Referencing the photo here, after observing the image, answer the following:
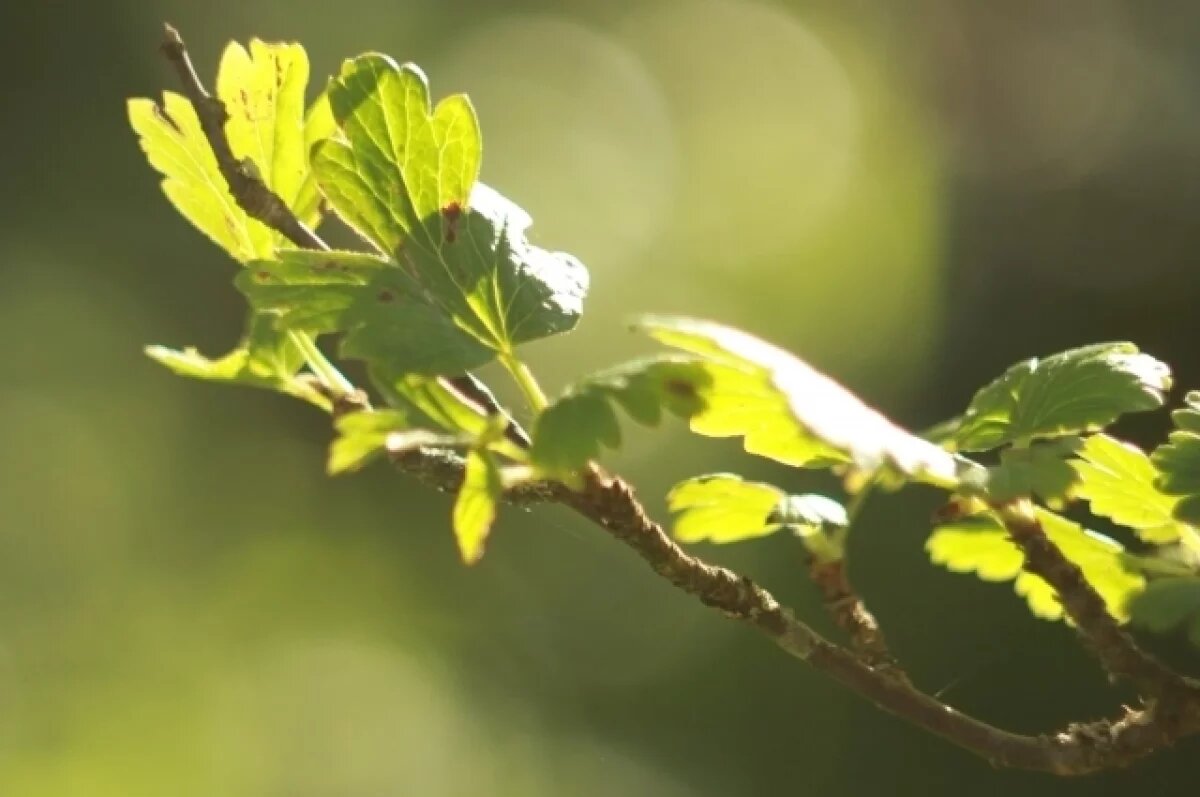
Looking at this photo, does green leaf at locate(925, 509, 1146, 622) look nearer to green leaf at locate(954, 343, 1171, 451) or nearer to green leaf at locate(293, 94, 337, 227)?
green leaf at locate(954, 343, 1171, 451)

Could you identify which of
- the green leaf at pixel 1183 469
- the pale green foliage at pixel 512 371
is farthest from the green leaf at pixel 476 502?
the green leaf at pixel 1183 469

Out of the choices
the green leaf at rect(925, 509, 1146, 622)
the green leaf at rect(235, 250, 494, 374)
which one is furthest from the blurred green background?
the green leaf at rect(235, 250, 494, 374)

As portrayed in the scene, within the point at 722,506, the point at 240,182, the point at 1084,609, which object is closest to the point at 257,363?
the point at 240,182

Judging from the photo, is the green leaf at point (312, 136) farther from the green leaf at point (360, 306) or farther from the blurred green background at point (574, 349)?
the blurred green background at point (574, 349)

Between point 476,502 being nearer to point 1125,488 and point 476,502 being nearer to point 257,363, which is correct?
point 257,363

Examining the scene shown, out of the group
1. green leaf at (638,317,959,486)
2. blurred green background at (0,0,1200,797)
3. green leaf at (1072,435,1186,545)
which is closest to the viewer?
green leaf at (638,317,959,486)

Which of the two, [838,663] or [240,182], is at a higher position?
[240,182]
